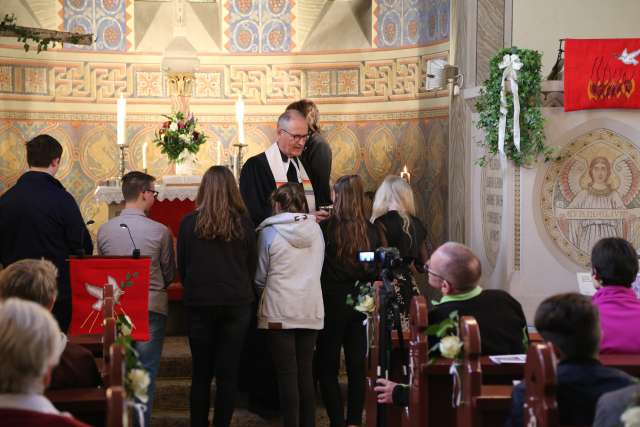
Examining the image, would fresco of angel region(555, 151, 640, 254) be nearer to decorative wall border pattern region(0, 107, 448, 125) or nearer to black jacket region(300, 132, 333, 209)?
black jacket region(300, 132, 333, 209)

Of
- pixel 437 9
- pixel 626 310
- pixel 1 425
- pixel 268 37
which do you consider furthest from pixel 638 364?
pixel 268 37

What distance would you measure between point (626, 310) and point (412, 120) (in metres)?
6.19

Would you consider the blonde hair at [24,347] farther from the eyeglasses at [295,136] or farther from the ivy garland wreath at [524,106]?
the ivy garland wreath at [524,106]

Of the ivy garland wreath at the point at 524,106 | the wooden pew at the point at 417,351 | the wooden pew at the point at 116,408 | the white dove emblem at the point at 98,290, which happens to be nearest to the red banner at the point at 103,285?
the white dove emblem at the point at 98,290

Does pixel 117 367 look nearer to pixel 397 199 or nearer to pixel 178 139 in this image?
pixel 397 199

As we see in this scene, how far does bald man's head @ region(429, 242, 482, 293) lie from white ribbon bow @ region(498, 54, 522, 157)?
2.56 m

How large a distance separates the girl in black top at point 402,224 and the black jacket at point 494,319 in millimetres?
1825

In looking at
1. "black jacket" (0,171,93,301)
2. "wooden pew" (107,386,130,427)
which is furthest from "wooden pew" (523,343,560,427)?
"black jacket" (0,171,93,301)

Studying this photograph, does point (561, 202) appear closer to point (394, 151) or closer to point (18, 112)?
point (394, 151)

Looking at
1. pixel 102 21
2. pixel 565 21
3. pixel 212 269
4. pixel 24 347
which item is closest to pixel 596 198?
pixel 565 21

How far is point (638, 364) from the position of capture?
12.5 ft

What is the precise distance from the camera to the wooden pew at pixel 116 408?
2.69 m

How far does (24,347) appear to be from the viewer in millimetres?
2576

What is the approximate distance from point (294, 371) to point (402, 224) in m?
1.28
